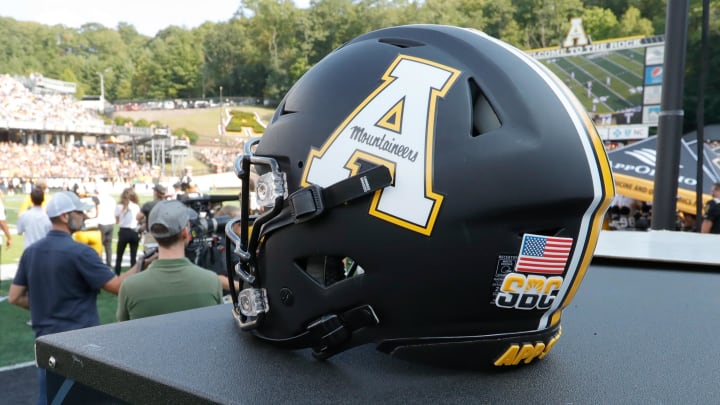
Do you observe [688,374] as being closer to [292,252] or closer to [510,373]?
[510,373]

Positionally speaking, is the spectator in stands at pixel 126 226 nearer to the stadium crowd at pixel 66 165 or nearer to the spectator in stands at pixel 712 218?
the spectator in stands at pixel 712 218

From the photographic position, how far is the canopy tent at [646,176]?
9.12 metres

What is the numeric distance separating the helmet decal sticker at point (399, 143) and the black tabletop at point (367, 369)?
1.18ft

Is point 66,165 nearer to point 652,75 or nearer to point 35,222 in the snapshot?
point 652,75

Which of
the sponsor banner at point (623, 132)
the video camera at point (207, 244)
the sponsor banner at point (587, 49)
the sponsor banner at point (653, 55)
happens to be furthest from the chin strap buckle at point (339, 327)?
the sponsor banner at point (623, 132)

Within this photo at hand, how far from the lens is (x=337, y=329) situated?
4.30ft

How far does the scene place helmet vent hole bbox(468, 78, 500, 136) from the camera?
1.29m

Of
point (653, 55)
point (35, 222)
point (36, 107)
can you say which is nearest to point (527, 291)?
point (35, 222)

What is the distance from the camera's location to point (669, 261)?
9.39 feet

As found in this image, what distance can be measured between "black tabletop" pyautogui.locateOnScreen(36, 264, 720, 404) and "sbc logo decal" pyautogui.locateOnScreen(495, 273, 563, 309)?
0.52ft

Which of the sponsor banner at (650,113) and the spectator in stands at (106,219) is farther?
the sponsor banner at (650,113)

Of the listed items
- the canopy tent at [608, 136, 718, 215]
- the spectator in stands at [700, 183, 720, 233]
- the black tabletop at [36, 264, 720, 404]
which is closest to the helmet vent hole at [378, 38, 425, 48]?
the black tabletop at [36, 264, 720, 404]

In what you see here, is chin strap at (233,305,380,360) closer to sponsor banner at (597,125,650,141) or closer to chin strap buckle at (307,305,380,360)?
chin strap buckle at (307,305,380,360)

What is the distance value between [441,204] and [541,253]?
25 cm
